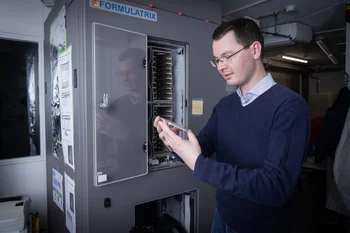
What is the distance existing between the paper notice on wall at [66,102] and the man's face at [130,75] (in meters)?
0.32

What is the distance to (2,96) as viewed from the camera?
2098 millimetres

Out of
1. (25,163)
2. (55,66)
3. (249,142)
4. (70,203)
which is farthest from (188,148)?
(25,163)

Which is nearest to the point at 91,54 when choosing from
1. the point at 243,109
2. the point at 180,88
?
the point at 180,88

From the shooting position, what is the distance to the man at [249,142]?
756mm

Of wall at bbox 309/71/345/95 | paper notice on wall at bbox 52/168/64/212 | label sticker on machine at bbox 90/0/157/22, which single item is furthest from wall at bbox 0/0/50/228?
wall at bbox 309/71/345/95

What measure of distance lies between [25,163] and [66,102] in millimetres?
1047

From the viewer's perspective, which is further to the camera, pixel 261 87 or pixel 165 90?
pixel 165 90

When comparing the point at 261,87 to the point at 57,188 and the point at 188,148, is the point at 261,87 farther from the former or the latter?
the point at 57,188

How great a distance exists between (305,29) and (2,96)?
3.67 meters

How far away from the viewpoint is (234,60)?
0.98 m

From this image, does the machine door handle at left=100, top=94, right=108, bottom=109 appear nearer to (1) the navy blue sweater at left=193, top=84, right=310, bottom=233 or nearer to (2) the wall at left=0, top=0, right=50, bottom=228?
(1) the navy blue sweater at left=193, top=84, right=310, bottom=233

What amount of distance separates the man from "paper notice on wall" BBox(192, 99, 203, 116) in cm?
59

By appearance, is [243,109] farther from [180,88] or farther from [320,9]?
[320,9]

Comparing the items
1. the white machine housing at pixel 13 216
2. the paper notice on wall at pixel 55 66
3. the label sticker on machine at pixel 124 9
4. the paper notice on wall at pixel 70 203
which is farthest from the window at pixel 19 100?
the label sticker on machine at pixel 124 9
